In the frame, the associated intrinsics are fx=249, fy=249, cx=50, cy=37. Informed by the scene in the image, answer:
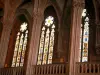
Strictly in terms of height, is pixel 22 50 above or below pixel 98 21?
below

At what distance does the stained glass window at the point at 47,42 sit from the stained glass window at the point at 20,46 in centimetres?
185

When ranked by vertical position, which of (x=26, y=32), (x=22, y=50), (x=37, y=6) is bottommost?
(x=22, y=50)

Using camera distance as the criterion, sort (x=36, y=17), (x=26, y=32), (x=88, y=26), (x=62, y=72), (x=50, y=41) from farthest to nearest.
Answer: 1. (x=26, y=32)
2. (x=50, y=41)
3. (x=88, y=26)
4. (x=36, y=17)
5. (x=62, y=72)

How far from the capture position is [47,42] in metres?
22.0

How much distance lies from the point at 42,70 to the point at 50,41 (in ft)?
17.4

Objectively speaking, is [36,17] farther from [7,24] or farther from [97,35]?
[97,35]

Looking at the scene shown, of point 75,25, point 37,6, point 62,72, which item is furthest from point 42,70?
point 37,6

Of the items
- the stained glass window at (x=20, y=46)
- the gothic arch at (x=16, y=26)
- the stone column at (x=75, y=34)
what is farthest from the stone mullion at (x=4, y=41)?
the stone column at (x=75, y=34)

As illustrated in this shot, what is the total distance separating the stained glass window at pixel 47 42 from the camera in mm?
21281

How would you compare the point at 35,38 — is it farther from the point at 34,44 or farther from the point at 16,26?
the point at 16,26

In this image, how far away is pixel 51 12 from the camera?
2288cm

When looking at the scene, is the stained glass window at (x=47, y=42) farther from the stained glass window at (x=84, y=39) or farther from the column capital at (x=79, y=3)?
the column capital at (x=79, y=3)

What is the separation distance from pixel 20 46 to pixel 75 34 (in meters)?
8.42

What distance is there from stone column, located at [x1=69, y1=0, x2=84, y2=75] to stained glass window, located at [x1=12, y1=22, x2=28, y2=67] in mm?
7740
